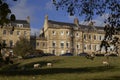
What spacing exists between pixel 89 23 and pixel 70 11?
1.32 meters

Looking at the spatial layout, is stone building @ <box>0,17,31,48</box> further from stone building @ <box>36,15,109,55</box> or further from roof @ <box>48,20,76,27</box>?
roof @ <box>48,20,76,27</box>

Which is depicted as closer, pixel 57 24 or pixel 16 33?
pixel 16 33

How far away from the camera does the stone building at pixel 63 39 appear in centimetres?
15688

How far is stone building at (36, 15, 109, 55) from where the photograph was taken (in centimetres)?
15688

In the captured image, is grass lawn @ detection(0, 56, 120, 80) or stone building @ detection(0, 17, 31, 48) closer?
grass lawn @ detection(0, 56, 120, 80)

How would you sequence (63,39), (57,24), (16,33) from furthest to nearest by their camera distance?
1. (57,24)
2. (63,39)
3. (16,33)

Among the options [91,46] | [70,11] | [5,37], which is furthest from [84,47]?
[70,11]

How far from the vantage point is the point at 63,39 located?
525ft

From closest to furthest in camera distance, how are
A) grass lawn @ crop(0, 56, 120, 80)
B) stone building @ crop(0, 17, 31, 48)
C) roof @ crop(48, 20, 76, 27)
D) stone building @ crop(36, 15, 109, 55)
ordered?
1. grass lawn @ crop(0, 56, 120, 80)
2. stone building @ crop(0, 17, 31, 48)
3. stone building @ crop(36, 15, 109, 55)
4. roof @ crop(48, 20, 76, 27)

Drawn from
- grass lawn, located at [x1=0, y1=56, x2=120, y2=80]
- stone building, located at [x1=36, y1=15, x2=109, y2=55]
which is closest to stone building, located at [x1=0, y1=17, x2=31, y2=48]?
stone building, located at [x1=36, y1=15, x2=109, y2=55]

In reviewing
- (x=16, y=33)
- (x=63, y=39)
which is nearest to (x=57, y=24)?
(x=63, y=39)

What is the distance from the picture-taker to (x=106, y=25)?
2069cm

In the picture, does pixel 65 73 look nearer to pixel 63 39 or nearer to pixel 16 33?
pixel 16 33

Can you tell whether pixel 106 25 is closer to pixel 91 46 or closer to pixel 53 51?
pixel 53 51
